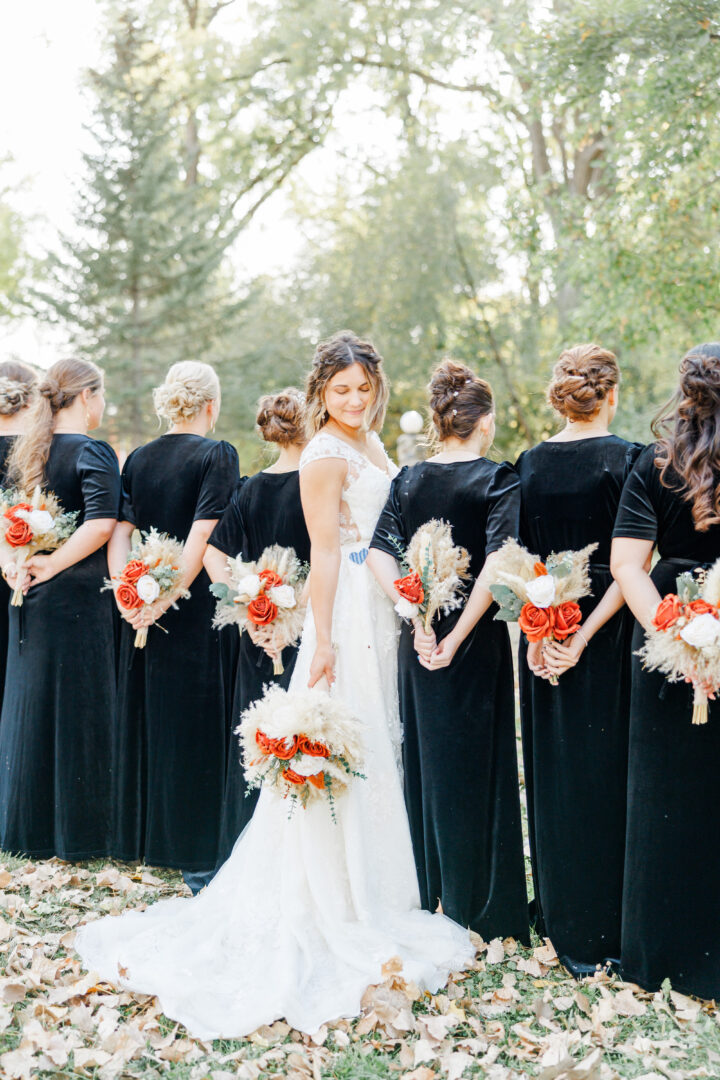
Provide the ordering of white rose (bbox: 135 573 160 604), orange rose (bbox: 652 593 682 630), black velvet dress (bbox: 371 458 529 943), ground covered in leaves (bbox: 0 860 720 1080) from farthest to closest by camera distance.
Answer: white rose (bbox: 135 573 160 604), black velvet dress (bbox: 371 458 529 943), orange rose (bbox: 652 593 682 630), ground covered in leaves (bbox: 0 860 720 1080)

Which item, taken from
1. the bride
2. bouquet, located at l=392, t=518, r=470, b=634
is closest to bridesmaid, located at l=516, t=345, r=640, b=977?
bouquet, located at l=392, t=518, r=470, b=634

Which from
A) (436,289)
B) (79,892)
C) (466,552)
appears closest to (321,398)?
(466,552)

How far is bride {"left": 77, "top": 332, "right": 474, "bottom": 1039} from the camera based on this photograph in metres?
3.79

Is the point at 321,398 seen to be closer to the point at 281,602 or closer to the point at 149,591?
the point at 281,602

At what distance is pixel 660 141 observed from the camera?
430 inches

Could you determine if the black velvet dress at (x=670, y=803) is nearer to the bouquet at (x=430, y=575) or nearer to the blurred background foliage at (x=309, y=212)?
the bouquet at (x=430, y=575)

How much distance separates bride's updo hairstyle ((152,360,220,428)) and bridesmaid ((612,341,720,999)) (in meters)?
2.41

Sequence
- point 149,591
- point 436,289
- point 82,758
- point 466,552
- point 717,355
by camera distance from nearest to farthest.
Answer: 1. point 717,355
2. point 466,552
3. point 149,591
4. point 82,758
5. point 436,289

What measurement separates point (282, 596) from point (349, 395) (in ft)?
3.19

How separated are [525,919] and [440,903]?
371 mm

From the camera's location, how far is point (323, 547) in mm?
4211

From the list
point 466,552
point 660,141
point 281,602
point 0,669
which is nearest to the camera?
point 466,552

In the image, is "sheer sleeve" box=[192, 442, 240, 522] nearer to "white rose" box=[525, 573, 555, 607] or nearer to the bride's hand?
the bride's hand

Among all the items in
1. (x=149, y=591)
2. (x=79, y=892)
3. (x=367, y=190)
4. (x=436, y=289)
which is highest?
(x=367, y=190)
